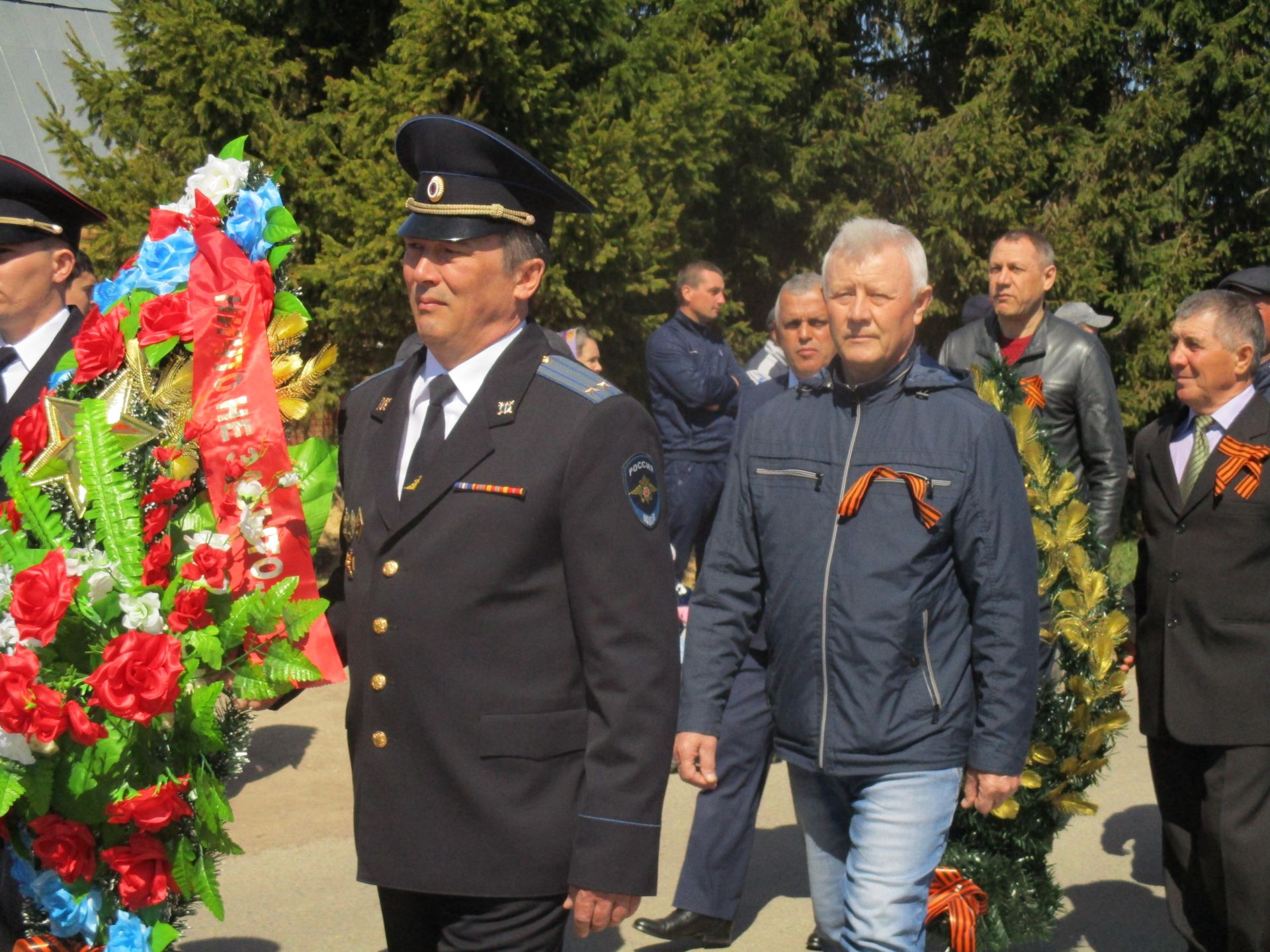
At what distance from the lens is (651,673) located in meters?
2.39

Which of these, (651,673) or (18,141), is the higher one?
(18,141)

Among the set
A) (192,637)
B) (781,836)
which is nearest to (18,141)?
(781,836)

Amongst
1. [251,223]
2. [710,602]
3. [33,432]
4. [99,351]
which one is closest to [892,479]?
[710,602]

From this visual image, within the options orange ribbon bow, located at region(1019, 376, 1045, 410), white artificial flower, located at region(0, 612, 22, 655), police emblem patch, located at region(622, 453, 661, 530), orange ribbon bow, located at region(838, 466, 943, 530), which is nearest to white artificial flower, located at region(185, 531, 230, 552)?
white artificial flower, located at region(0, 612, 22, 655)

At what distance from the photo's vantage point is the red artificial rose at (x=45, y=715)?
2.54 meters

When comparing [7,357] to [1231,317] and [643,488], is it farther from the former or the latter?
[1231,317]

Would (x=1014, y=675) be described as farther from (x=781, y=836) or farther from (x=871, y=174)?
(x=871, y=174)

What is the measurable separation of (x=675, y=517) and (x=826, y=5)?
7194 mm

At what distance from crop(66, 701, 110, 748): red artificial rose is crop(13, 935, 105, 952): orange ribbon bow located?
556mm

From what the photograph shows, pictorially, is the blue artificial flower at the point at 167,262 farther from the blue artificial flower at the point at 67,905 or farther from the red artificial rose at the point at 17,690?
the blue artificial flower at the point at 67,905

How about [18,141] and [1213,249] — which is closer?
[18,141]

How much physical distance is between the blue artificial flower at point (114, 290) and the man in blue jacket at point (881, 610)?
55.5 inches

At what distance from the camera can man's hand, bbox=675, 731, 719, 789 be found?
10.5 ft

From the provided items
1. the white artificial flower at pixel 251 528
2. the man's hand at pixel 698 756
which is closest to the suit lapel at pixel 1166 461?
the man's hand at pixel 698 756
